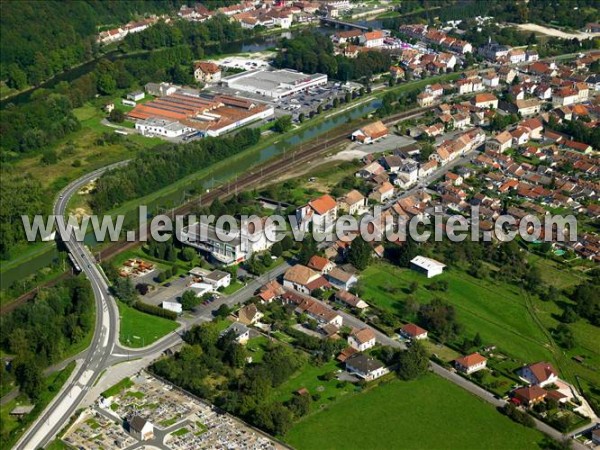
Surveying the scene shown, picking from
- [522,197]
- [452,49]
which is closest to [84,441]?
[522,197]

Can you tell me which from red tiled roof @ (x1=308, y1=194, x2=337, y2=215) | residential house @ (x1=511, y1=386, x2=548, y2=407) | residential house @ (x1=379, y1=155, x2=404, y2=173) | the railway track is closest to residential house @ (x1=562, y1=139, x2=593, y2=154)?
the railway track

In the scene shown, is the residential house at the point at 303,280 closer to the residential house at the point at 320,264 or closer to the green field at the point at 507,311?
the residential house at the point at 320,264

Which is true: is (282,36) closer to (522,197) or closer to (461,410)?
(522,197)

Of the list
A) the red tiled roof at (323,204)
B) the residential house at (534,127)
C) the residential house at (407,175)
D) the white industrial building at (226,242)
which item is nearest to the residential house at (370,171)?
the residential house at (407,175)

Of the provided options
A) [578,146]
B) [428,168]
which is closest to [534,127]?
[578,146]

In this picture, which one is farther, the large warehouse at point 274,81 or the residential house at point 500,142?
the large warehouse at point 274,81

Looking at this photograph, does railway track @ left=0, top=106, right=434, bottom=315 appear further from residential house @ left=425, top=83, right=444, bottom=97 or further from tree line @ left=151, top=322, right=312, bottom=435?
tree line @ left=151, top=322, right=312, bottom=435

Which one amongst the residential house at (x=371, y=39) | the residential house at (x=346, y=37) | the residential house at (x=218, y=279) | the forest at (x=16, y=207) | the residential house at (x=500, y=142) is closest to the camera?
the residential house at (x=218, y=279)
